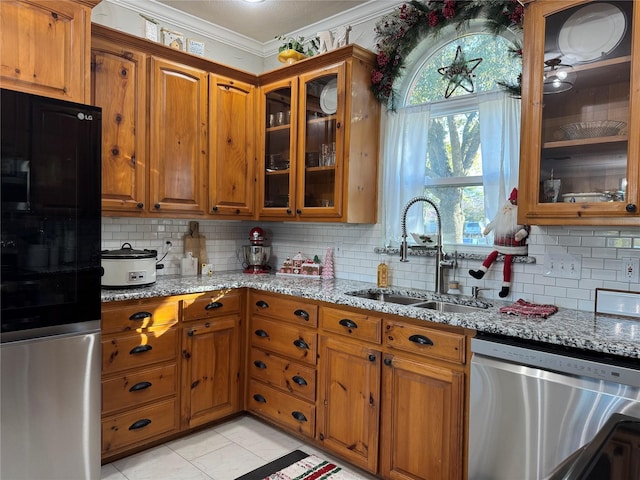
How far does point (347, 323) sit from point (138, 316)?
1.19 m

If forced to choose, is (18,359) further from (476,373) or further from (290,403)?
(476,373)

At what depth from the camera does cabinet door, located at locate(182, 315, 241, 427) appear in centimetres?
281

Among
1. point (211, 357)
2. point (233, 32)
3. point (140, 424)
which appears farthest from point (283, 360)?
point (233, 32)

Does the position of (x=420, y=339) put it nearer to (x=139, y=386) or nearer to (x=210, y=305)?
(x=210, y=305)

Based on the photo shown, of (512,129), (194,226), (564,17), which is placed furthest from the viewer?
(194,226)

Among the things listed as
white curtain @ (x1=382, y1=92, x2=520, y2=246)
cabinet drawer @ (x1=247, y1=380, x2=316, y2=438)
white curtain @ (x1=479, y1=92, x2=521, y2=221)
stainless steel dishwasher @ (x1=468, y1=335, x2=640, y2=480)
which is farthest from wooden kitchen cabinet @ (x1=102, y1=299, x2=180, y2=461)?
white curtain @ (x1=479, y1=92, x2=521, y2=221)

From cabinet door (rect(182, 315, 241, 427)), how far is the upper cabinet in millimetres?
1958

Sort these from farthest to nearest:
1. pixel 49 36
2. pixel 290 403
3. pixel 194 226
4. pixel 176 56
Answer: pixel 194 226
pixel 176 56
pixel 290 403
pixel 49 36

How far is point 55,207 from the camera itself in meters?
1.94

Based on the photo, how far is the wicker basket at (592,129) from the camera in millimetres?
1934

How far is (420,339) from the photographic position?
2.16 m

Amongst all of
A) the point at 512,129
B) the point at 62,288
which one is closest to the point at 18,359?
the point at 62,288

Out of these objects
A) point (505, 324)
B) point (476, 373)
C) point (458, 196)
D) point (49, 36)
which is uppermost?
point (49, 36)

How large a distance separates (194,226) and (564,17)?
2.73 m
